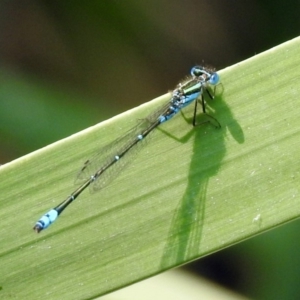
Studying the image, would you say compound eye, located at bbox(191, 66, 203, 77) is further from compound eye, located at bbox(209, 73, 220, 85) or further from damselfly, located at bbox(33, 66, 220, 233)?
compound eye, located at bbox(209, 73, 220, 85)

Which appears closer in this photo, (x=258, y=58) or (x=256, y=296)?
(x=258, y=58)

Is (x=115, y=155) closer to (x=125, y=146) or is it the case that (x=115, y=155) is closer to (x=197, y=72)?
(x=125, y=146)

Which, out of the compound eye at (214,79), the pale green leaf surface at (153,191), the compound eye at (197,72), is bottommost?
the pale green leaf surface at (153,191)

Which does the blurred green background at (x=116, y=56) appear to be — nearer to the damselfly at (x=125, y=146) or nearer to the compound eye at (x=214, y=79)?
the damselfly at (x=125, y=146)

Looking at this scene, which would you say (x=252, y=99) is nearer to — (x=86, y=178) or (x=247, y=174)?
(x=247, y=174)

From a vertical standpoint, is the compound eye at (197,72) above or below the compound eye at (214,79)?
above

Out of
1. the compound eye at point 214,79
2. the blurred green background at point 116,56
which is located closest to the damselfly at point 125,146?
the compound eye at point 214,79

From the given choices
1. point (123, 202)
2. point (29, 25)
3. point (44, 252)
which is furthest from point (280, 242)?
point (29, 25)
